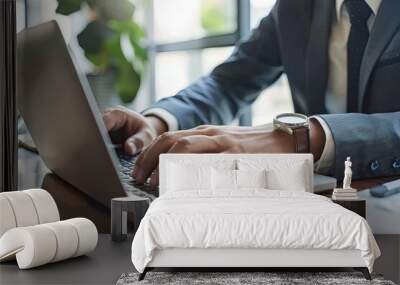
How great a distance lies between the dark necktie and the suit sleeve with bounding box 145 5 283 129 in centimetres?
73

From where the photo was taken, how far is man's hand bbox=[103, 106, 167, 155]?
7.32 meters

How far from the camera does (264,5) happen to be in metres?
7.30

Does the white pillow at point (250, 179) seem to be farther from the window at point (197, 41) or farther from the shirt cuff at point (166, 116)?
the shirt cuff at point (166, 116)

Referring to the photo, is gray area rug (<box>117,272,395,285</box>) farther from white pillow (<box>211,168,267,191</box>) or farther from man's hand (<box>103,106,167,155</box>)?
man's hand (<box>103,106,167,155</box>)

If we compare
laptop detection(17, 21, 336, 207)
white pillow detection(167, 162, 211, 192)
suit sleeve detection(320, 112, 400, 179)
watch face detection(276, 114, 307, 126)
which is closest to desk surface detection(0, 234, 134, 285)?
white pillow detection(167, 162, 211, 192)

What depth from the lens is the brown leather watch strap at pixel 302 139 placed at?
7.18 m

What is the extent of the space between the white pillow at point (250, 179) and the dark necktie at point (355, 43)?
1.43m

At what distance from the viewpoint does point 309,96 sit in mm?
7285

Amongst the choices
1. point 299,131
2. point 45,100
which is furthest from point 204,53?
point 45,100

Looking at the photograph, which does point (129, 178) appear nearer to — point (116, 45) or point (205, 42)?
point (116, 45)

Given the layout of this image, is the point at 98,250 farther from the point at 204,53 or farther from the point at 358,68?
the point at 358,68

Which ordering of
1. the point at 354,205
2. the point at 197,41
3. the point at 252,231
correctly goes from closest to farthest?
the point at 252,231, the point at 354,205, the point at 197,41

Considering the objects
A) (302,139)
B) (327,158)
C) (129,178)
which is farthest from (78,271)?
(327,158)

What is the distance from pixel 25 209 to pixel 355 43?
372cm
